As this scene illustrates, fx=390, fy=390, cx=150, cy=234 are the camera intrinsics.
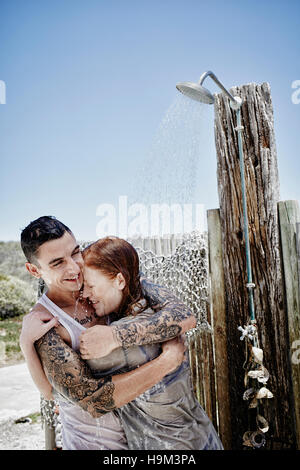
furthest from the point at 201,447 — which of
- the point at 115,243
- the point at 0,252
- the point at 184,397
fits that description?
the point at 0,252

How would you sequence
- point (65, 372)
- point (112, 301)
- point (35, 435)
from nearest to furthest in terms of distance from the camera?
point (65, 372) → point (112, 301) → point (35, 435)

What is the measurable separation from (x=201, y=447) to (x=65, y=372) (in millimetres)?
733

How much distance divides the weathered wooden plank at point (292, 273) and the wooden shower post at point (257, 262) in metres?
0.03

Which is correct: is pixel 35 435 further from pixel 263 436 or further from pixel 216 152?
pixel 216 152

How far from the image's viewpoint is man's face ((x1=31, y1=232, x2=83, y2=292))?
5.33 ft

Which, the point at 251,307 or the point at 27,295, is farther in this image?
the point at 27,295

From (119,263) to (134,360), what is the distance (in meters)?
0.41

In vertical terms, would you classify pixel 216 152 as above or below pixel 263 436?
above

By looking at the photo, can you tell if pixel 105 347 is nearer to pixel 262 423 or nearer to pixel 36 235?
pixel 36 235

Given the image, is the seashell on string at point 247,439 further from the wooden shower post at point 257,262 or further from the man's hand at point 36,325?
the man's hand at point 36,325

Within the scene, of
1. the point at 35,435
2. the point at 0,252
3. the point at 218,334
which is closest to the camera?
the point at 218,334

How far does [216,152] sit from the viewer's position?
2.33m

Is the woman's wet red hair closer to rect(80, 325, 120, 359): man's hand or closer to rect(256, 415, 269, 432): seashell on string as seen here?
rect(80, 325, 120, 359): man's hand

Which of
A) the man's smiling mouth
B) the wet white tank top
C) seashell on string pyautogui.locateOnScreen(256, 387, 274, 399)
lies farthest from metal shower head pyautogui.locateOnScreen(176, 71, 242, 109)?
seashell on string pyautogui.locateOnScreen(256, 387, 274, 399)
